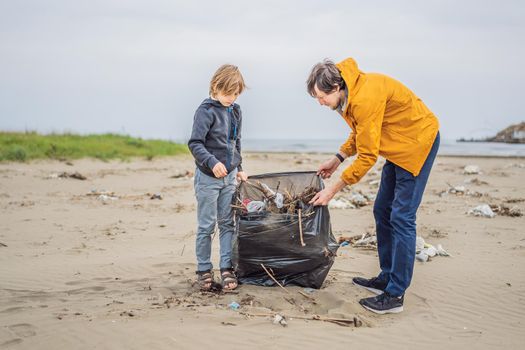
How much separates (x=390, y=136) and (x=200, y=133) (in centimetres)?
137

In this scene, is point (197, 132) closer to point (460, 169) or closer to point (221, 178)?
point (221, 178)

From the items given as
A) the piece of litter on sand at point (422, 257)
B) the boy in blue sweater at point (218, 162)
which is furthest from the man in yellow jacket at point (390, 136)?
the piece of litter on sand at point (422, 257)

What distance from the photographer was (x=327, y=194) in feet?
11.4

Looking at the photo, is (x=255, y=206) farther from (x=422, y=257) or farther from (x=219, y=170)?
(x=422, y=257)

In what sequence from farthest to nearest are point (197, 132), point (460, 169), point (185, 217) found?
point (460, 169) → point (185, 217) → point (197, 132)

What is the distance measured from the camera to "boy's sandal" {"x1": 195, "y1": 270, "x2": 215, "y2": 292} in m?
3.79

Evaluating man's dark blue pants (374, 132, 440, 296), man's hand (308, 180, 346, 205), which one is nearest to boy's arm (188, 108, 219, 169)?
man's hand (308, 180, 346, 205)

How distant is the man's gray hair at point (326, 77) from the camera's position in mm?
3279

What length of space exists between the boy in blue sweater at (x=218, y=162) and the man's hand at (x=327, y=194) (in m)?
0.67

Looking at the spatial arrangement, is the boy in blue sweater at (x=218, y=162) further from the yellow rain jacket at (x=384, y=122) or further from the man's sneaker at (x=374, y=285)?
the man's sneaker at (x=374, y=285)

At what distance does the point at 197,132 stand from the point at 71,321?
60.8 inches

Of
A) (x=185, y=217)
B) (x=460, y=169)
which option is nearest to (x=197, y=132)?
(x=185, y=217)

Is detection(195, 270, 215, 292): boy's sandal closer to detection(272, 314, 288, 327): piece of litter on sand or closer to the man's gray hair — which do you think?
detection(272, 314, 288, 327): piece of litter on sand

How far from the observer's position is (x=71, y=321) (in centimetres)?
310
